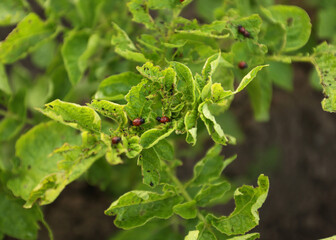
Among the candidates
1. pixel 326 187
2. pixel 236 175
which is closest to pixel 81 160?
pixel 236 175

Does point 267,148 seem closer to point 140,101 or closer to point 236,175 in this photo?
point 236,175

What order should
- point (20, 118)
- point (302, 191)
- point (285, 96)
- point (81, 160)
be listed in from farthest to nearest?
point (285, 96), point (302, 191), point (20, 118), point (81, 160)

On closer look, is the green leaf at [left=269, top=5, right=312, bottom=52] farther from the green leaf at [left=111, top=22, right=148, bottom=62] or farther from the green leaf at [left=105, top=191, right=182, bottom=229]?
the green leaf at [left=105, top=191, right=182, bottom=229]

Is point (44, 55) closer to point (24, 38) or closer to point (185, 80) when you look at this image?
point (24, 38)

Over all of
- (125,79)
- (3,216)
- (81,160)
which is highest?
(125,79)

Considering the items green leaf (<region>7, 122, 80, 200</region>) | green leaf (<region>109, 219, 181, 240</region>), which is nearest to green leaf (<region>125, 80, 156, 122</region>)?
green leaf (<region>7, 122, 80, 200</region>)

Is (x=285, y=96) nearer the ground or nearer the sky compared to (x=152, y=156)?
nearer the ground

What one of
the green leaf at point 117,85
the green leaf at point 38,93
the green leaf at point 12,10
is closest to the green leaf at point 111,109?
the green leaf at point 117,85
